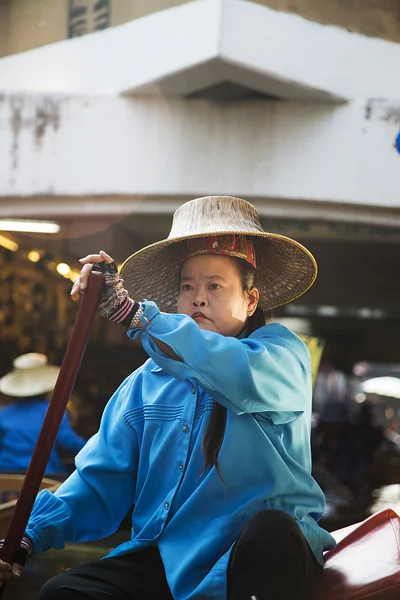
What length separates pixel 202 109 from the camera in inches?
235

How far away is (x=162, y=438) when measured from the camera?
6.98ft

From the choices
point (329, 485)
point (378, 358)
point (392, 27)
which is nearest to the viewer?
point (392, 27)

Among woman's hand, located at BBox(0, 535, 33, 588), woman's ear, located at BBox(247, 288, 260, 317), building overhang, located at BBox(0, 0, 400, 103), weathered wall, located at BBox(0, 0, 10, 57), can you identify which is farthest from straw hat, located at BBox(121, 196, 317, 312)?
weathered wall, located at BBox(0, 0, 10, 57)

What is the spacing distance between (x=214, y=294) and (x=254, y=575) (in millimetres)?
795

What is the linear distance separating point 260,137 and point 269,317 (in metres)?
3.60

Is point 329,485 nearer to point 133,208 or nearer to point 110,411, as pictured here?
point 133,208

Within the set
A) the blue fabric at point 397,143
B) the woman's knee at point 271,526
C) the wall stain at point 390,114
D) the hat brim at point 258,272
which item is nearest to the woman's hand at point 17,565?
the woman's knee at point 271,526

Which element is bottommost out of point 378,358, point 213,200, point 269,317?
point 378,358

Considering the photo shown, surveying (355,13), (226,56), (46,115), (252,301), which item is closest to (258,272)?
(252,301)

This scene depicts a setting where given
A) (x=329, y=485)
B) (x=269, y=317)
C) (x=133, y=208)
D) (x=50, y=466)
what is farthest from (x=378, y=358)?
(x=269, y=317)

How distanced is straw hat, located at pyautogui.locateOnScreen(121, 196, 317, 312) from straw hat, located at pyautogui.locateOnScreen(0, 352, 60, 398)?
2979 mm

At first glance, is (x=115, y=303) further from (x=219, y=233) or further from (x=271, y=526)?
(x=271, y=526)

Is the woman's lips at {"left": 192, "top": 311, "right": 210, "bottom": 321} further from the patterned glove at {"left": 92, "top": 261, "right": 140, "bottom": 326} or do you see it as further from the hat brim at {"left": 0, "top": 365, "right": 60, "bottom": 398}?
the hat brim at {"left": 0, "top": 365, "right": 60, "bottom": 398}

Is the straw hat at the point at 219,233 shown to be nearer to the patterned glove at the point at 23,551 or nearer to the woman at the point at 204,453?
the woman at the point at 204,453
